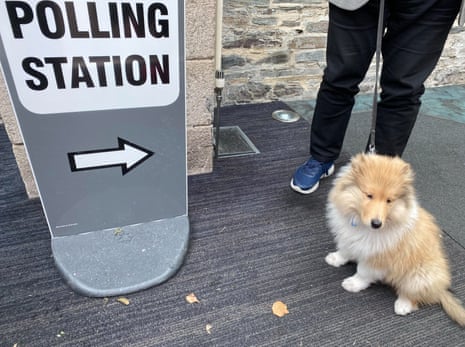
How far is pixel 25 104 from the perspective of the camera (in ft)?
3.30

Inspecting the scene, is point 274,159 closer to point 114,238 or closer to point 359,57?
point 359,57

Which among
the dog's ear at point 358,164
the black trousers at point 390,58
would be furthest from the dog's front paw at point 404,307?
the black trousers at point 390,58

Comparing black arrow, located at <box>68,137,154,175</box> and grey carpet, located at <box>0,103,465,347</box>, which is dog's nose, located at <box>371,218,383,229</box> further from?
black arrow, located at <box>68,137,154,175</box>

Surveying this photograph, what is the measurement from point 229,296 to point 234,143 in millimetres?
1020

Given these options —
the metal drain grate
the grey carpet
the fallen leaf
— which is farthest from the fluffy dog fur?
the metal drain grate

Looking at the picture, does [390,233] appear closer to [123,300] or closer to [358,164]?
[358,164]

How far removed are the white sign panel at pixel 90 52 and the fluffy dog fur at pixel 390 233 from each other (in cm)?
65

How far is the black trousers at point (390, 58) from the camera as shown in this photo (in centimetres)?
120

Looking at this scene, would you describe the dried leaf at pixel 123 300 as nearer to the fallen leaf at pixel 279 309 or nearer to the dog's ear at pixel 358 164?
the fallen leaf at pixel 279 309

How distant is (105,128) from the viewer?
1.12m

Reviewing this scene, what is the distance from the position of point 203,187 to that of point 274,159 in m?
0.45

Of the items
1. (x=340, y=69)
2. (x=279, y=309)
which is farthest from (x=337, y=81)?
(x=279, y=309)

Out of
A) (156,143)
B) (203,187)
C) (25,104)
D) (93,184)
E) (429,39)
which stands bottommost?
(203,187)

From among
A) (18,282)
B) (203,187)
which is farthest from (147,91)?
(18,282)
